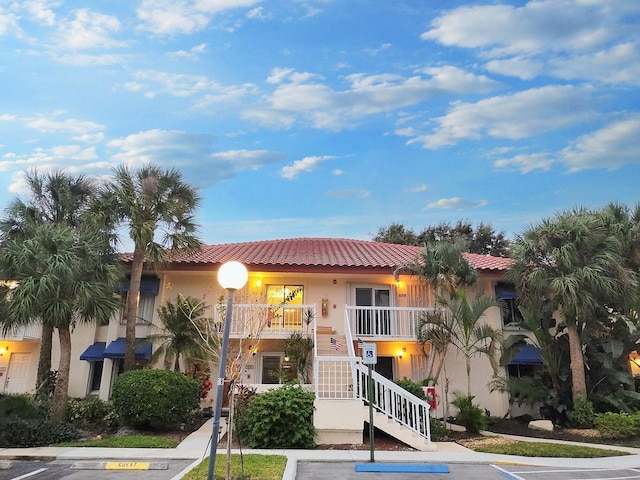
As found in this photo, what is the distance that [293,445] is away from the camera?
11.1 m

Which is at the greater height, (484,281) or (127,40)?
(127,40)

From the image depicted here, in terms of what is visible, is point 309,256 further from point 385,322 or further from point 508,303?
point 508,303

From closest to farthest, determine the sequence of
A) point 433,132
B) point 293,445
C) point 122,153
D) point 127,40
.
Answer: point 293,445, point 127,40, point 122,153, point 433,132

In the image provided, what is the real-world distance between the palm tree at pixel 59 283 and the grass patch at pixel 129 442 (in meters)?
1.81

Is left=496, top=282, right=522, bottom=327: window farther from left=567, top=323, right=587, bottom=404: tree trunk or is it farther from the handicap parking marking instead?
the handicap parking marking

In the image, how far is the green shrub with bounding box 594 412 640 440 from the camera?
1219 cm

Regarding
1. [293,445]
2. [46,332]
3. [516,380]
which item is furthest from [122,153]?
[516,380]

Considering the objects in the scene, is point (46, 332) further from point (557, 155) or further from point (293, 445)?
point (557, 155)

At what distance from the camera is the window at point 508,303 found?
17.5 meters

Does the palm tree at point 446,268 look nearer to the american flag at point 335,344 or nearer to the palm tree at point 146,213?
the american flag at point 335,344

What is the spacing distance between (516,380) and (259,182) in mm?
16251

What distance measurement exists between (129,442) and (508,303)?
50.2 feet

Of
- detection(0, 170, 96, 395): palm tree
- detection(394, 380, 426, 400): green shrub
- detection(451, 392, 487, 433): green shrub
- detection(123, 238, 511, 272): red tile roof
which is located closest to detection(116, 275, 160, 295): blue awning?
detection(123, 238, 511, 272): red tile roof

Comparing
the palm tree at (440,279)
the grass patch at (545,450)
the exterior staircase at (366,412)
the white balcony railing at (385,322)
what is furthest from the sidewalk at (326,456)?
the white balcony railing at (385,322)
